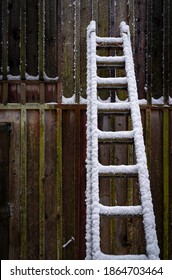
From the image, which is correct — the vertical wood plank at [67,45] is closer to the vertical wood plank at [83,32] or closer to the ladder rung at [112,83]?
the vertical wood plank at [83,32]

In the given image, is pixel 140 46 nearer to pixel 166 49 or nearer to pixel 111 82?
pixel 166 49

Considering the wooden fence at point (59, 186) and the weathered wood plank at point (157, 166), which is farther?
the weathered wood plank at point (157, 166)

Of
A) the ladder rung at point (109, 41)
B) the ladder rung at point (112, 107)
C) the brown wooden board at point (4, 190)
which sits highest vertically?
the ladder rung at point (109, 41)

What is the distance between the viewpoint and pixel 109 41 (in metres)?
3.78

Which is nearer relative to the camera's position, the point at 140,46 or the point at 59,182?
the point at 59,182

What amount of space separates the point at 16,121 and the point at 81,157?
3.88 ft

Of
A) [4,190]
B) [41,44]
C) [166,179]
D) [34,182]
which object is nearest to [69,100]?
[41,44]

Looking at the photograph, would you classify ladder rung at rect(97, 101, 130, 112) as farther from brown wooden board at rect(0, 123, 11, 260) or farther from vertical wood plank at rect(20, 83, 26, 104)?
brown wooden board at rect(0, 123, 11, 260)

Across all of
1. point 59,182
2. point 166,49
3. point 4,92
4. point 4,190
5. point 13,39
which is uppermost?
point 13,39

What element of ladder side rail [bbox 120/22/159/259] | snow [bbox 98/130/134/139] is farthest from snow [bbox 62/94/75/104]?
snow [bbox 98/130/134/139]

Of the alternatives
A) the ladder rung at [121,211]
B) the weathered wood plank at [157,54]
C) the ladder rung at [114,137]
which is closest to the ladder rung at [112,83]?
the ladder rung at [114,137]

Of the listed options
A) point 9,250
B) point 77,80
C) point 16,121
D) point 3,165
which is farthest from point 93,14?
point 9,250

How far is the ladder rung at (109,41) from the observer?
3771 millimetres
